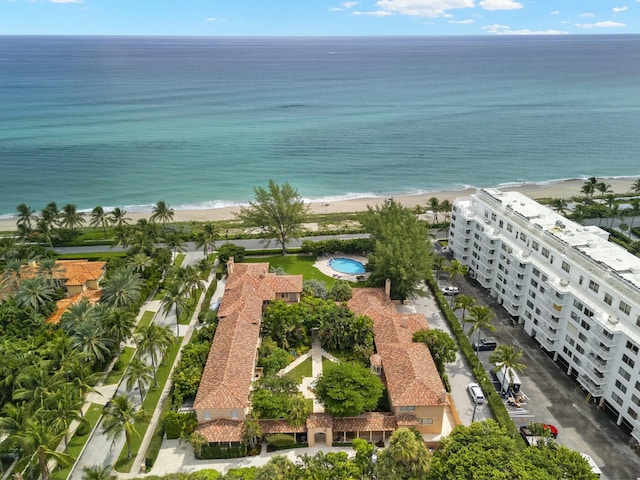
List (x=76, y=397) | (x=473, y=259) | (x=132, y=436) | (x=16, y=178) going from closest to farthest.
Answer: (x=76, y=397)
(x=132, y=436)
(x=473, y=259)
(x=16, y=178)

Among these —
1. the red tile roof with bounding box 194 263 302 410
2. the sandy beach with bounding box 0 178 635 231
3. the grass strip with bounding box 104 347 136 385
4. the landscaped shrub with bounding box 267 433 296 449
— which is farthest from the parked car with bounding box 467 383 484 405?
the sandy beach with bounding box 0 178 635 231

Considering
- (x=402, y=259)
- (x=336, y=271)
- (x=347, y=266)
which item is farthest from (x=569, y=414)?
(x=347, y=266)

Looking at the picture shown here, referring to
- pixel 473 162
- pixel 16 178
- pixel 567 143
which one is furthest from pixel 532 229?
pixel 16 178

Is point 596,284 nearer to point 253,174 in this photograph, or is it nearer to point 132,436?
point 132,436

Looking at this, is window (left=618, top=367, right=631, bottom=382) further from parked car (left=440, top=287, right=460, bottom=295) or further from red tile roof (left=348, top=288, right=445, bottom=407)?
parked car (left=440, top=287, right=460, bottom=295)

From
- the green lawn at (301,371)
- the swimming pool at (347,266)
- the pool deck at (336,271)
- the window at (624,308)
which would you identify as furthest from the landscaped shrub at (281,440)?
the swimming pool at (347,266)

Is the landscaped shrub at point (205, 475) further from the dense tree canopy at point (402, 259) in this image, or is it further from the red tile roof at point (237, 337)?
the dense tree canopy at point (402, 259)
